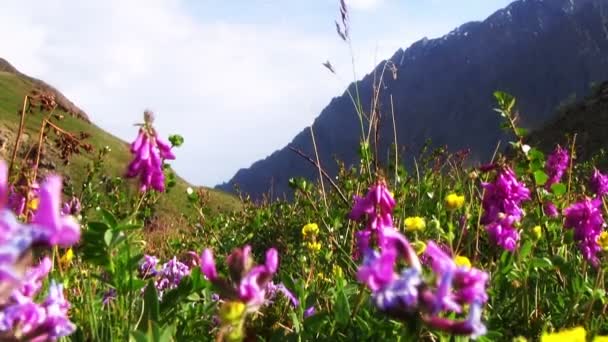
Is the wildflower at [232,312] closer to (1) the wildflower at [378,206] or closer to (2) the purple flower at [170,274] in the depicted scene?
(1) the wildflower at [378,206]

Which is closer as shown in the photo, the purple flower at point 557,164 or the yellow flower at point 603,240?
the yellow flower at point 603,240

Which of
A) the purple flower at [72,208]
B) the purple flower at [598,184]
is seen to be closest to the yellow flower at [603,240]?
the purple flower at [598,184]

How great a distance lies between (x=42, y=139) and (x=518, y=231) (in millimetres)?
2200

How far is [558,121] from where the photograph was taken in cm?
2486

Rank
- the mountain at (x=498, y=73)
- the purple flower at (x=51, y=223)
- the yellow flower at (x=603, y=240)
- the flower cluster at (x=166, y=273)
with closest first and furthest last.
→ the purple flower at (x=51, y=223)
the yellow flower at (x=603, y=240)
the flower cluster at (x=166, y=273)
the mountain at (x=498, y=73)

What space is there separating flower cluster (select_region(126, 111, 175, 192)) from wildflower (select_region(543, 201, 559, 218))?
2.09 meters

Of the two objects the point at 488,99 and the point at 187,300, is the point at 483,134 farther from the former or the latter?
the point at 187,300

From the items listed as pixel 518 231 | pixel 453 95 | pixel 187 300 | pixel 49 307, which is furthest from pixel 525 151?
pixel 453 95

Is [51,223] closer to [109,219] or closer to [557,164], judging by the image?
[109,219]

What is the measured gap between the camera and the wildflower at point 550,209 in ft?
11.2

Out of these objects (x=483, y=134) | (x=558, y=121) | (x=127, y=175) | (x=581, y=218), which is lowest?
(x=483, y=134)

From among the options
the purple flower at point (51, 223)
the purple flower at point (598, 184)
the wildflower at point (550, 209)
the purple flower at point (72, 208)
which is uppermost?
the purple flower at point (72, 208)

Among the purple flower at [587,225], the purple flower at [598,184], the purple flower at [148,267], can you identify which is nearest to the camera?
the purple flower at [587,225]

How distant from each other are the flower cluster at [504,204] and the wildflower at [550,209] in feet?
1.29
